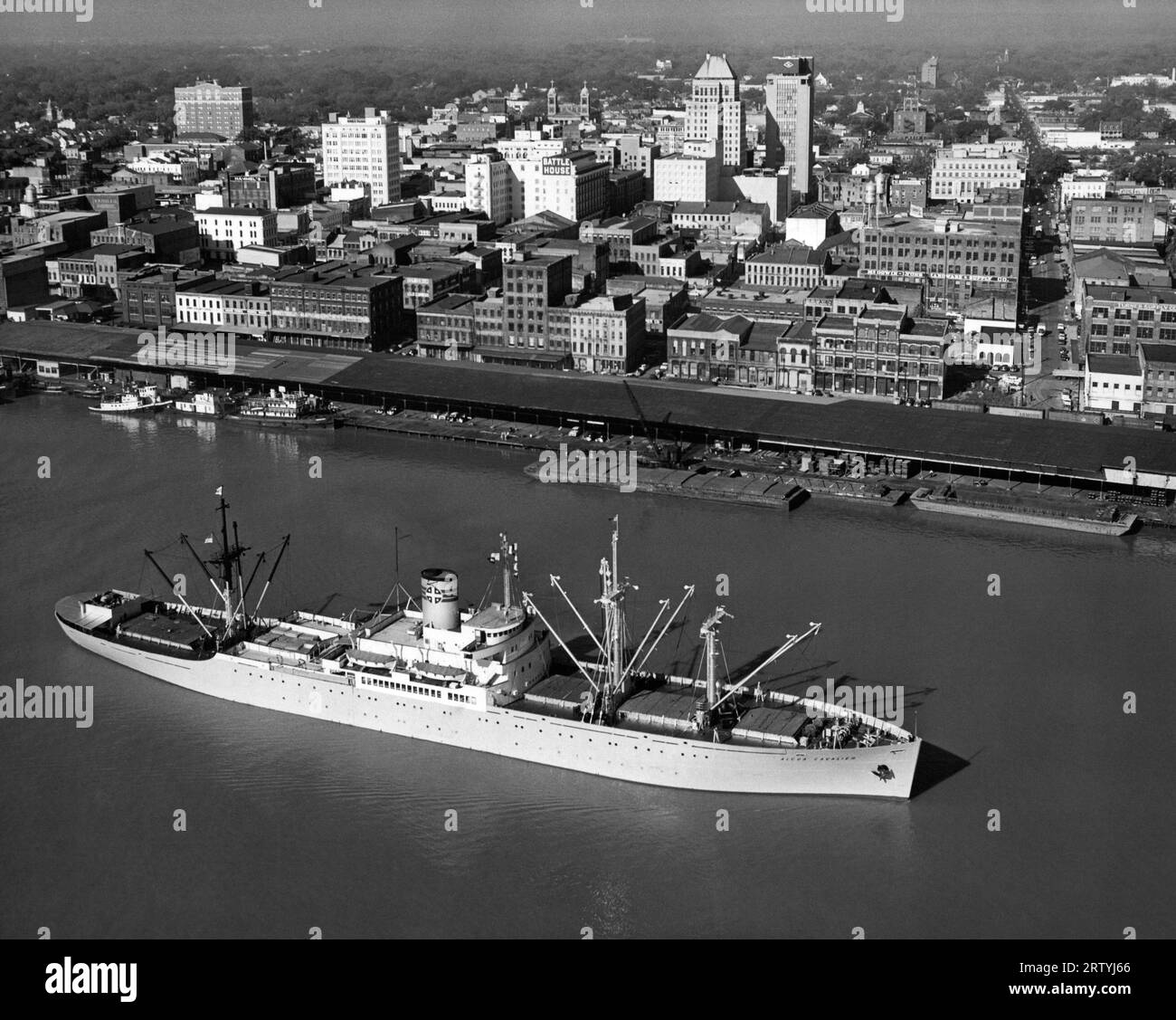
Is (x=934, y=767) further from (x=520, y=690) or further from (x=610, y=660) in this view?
(x=520, y=690)

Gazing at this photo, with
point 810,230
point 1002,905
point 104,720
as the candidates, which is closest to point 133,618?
point 104,720

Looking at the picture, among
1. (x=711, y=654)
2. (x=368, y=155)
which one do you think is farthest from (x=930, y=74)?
(x=711, y=654)

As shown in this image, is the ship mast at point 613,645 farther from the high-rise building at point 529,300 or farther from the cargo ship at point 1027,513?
the high-rise building at point 529,300

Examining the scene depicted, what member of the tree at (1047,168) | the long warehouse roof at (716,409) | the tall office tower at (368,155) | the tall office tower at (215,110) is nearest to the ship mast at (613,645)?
the long warehouse roof at (716,409)

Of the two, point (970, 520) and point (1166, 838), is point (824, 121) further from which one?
point (1166, 838)

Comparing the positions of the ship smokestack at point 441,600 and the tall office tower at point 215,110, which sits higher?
the tall office tower at point 215,110

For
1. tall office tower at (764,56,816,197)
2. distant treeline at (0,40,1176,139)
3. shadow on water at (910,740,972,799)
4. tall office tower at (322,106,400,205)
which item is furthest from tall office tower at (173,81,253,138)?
shadow on water at (910,740,972,799)
